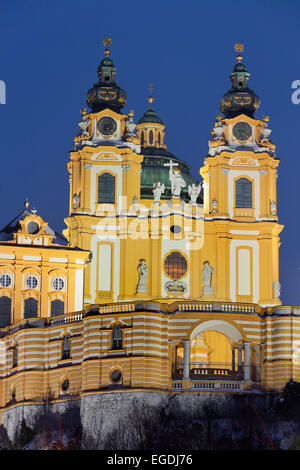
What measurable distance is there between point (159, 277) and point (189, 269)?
2354mm

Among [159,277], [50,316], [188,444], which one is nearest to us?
[188,444]

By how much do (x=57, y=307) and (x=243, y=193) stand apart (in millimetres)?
20389

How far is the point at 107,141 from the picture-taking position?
124m

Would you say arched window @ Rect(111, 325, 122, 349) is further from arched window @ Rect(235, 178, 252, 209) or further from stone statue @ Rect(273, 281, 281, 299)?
arched window @ Rect(235, 178, 252, 209)

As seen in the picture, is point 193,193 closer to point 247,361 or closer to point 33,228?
point 33,228

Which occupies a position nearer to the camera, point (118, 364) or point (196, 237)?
point (118, 364)

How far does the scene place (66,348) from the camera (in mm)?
101938

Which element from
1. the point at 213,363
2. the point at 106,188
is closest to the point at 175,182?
the point at 106,188

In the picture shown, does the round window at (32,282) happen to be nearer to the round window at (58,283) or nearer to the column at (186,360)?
the round window at (58,283)

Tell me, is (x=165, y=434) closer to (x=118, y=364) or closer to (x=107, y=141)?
(x=118, y=364)

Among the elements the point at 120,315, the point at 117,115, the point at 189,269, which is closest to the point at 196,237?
the point at 189,269

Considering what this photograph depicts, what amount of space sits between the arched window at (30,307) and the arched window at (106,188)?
13972mm

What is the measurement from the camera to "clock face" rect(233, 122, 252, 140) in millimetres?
126375

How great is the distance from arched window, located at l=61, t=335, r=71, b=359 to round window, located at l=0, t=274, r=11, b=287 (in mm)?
10756
